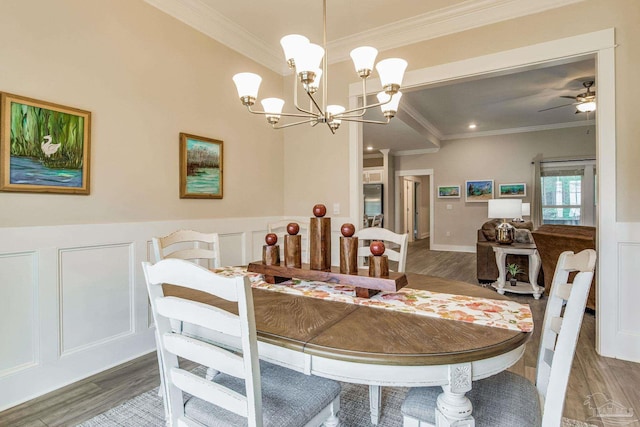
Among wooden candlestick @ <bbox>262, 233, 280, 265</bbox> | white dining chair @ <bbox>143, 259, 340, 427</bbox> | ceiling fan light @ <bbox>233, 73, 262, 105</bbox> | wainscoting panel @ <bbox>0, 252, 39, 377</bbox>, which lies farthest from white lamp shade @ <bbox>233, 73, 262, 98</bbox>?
wainscoting panel @ <bbox>0, 252, 39, 377</bbox>

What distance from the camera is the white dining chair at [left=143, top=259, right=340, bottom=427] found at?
0.89 m

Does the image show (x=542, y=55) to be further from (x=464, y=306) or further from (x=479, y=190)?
(x=479, y=190)

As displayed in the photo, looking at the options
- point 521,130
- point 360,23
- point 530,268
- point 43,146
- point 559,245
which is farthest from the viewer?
point 521,130

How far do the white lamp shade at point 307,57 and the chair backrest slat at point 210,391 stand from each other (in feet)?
4.42

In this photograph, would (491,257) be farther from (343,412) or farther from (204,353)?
(204,353)

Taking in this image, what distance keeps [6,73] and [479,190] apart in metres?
7.82

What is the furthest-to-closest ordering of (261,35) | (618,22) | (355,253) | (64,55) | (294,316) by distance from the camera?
(261,35) → (618,22) → (64,55) → (355,253) → (294,316)

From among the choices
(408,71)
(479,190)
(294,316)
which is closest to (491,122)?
(479,190)

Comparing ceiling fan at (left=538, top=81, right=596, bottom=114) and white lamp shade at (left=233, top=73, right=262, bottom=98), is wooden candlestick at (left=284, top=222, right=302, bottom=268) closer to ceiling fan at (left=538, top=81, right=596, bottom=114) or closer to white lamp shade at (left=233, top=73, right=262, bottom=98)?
white lamp shade at (left=233, top=73, right=262, bottom=98)

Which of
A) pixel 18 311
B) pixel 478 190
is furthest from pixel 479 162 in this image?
pixel 18 311

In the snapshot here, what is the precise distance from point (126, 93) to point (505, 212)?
437 centimetres

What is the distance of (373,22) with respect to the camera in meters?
2.98

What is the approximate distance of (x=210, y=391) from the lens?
995mm

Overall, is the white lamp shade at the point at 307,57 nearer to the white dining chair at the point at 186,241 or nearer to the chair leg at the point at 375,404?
the white dining chair at the point at 186,241
